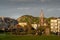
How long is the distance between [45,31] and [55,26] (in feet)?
222

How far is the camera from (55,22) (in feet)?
395

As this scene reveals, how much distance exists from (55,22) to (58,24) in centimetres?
507

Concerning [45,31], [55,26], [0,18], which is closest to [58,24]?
[55,26]

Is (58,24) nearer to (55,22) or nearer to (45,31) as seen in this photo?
(55,22)

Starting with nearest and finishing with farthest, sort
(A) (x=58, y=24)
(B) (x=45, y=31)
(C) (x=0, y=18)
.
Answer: (B) (x=45, y=31), (A) (x=58, y=24), (C) (x=0, y=18)

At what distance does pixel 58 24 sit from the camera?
115562mm

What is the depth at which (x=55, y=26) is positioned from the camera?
11788cm

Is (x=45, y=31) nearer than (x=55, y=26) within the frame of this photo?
Yes

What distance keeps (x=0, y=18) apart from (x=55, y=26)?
4142cm

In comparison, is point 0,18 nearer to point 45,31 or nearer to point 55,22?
point 55,22

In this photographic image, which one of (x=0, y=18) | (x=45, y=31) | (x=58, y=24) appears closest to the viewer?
(x=45, y=31)

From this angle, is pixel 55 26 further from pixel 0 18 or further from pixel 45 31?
pixel 45 31

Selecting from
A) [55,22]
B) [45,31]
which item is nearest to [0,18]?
[55,22]

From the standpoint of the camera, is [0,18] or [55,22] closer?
[55,22]
